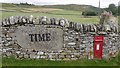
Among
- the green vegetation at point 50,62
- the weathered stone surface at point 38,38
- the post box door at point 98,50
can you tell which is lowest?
the green vegetation at point 50,62

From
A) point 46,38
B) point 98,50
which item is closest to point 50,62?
point 46,38

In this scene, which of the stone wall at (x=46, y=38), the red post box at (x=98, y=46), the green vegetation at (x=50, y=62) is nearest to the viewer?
the green vegetation at (x=50, y=62)

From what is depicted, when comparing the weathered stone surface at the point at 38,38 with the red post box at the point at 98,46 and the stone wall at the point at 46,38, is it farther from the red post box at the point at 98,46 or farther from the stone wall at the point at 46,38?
the red post box at the point at 98,46

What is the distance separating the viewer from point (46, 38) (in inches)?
577

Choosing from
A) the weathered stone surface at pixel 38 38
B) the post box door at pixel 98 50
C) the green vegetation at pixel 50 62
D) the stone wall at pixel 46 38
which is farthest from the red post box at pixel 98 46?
the weathered stone surface at pixel 38 38

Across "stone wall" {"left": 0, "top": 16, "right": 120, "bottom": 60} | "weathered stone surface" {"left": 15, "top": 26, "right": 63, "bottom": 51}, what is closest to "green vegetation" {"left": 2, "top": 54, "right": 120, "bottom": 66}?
"stone wall" {"left": 0, "top": 16, "right": 120, "bottom": 60}

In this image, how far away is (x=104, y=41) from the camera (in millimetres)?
15016

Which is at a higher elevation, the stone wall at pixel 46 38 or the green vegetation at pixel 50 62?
the stone wall at pixel 46 38

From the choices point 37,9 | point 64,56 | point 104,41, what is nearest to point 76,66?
point 64,56

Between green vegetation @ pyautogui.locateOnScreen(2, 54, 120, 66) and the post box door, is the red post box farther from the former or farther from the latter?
green vegetation @ pyautogui.locateOnScreen(2, 54, 120, 66)

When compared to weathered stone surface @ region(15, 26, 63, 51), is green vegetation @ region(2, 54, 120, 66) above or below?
below

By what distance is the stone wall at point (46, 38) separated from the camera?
47.4 ft

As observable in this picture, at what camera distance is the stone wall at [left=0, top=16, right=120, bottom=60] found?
1445 cm

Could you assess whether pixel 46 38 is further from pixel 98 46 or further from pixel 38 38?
pixel 98 46
